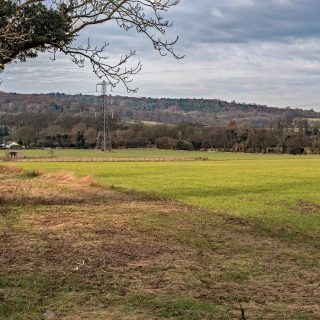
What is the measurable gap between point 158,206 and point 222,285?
13.5 metres

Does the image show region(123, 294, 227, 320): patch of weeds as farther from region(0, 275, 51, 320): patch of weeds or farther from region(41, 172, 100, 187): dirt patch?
region(41, 172, 100, 187): dirt patch

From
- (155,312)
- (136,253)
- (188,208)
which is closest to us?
(155,312)

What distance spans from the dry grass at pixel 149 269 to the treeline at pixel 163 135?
4852 inches

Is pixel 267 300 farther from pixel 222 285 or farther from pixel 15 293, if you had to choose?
pixel 15 293

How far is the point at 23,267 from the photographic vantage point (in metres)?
9.70

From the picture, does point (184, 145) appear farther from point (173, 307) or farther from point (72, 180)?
point (173, 307)

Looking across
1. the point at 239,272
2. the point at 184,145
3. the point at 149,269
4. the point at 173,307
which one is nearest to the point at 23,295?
the point at 173,307

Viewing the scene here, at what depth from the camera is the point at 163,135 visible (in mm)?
158875

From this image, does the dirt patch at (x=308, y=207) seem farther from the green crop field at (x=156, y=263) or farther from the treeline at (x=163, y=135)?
the treeline at (x=163, y=135)

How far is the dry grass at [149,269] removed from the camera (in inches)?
285

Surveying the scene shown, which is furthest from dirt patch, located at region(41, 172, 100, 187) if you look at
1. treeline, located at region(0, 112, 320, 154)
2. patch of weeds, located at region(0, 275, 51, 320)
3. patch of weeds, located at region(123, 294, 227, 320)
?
treeline, located at region(0, 112, 320, 154)

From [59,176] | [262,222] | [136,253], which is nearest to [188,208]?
[262,222]

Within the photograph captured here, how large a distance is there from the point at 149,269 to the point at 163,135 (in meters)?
149

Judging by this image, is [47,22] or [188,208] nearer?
[47,22]
